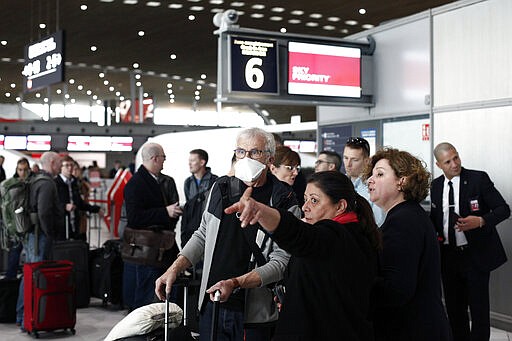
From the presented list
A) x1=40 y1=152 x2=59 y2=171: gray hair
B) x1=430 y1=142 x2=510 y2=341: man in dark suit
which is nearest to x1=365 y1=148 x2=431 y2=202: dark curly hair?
x1=430 y1=142 x2=510 y2=341: man in dark suit

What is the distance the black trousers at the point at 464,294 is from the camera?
5258 mm

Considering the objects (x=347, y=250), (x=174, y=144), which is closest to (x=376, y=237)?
(x=347, y=250)

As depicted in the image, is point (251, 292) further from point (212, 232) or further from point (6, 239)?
point (6, 239)

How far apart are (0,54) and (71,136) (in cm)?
356

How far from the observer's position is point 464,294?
5355 mm

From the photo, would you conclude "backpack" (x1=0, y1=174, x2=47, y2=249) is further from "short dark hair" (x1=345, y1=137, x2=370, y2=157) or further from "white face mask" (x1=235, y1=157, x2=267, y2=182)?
"white face mask" (x1=235, y1=157, x2=267, y2=182)

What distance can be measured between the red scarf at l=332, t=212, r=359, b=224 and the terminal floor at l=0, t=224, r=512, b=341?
13.7 feet

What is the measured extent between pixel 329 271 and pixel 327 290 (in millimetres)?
63

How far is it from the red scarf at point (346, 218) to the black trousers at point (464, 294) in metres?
3.07

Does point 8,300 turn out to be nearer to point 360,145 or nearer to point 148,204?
point 148,204

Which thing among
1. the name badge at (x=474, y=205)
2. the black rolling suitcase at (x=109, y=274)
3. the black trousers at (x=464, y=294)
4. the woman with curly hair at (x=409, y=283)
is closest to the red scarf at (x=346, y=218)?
the woman with curly hair at (x=409, y=283)

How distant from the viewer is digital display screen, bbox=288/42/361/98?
7410 mm

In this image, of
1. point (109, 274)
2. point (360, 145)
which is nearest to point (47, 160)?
point (109, 274)

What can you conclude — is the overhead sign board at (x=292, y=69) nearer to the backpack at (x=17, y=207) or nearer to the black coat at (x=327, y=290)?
the backpack at (x=17, y=207)
